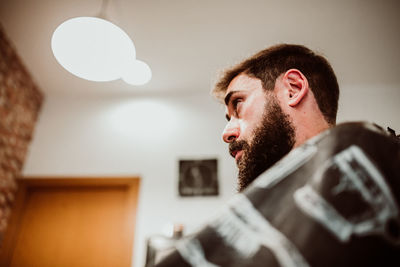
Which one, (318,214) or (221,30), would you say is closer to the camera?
(318,214)

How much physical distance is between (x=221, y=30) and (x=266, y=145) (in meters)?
1.54

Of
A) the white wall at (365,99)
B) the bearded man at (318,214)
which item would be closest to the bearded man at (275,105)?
the bearded man at (318,214)

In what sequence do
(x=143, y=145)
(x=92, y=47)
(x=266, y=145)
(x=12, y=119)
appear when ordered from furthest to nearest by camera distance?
(x=143, y=145) < (x=12, y=119) < (x=92, y=47) < (x=266, y=145)

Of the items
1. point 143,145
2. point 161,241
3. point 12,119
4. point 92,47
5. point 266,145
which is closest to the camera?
point 266,145

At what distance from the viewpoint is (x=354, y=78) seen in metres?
2.41

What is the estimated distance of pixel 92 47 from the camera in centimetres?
127

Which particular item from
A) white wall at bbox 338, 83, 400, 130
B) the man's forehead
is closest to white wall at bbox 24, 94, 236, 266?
white wall at bbox 338, 83, 400, 130

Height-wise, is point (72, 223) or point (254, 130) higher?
point (254, 130)

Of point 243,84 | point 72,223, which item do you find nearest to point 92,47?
point 243,84

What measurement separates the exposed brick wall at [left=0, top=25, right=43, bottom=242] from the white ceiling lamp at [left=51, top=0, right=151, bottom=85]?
1.26 metres

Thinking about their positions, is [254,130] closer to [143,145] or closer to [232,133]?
[232,133]

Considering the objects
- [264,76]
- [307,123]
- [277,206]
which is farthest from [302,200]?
[264,76]

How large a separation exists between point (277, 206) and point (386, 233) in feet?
0.45

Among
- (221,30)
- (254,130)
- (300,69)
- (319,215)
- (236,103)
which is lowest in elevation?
(319,215)
